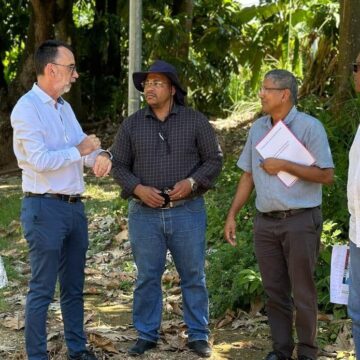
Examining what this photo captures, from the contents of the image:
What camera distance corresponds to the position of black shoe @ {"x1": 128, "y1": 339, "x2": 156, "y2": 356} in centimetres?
508

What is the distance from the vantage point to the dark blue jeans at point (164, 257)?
4977mm

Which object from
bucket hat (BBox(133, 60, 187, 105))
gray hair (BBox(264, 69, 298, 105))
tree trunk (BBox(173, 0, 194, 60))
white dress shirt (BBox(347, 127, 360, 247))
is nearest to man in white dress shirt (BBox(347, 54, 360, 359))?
white dress shirt (BBox(347, 127, 360, 247))

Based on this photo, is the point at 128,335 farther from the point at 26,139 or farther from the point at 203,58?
the point at 203,58

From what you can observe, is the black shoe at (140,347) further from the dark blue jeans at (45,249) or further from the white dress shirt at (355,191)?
the white dress shirt at (355,191)

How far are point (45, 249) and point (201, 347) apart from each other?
4.51ft

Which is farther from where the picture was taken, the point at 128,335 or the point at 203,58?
the point at 203,58

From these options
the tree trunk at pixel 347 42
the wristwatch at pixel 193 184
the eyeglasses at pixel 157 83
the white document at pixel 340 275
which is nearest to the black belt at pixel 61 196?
the wristwatch at pixel 193 184

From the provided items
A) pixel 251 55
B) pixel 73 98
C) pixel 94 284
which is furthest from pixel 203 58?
pixel 94 284

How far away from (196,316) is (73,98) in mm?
12142

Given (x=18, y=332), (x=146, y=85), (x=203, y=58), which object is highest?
(x=203, y=58)

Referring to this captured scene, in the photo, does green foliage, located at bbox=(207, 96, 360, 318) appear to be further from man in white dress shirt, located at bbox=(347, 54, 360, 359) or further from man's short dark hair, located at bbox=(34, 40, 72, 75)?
man's short dark hair, located at bbox=(34, 40, 72, 75)

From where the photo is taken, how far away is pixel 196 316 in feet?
16.7

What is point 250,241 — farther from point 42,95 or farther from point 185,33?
point 185,33

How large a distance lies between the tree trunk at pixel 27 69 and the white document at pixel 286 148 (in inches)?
394
